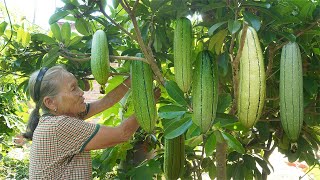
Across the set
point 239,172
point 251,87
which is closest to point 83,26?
point 251,87

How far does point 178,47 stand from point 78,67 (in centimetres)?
83

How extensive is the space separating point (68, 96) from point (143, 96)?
1.83 feet

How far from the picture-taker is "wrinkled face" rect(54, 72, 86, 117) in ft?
6.28

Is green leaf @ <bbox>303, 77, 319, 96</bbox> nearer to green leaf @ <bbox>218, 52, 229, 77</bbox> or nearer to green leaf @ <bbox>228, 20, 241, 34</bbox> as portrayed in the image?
green leaf @ <bbox>218, 52, 229, 77</bbox>

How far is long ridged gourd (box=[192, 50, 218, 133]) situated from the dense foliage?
8cm

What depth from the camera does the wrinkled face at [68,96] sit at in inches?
75.4

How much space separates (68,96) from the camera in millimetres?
1925

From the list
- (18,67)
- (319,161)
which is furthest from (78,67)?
(319,161)

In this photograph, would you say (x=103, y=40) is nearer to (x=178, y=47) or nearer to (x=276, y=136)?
(x=178, y=47)

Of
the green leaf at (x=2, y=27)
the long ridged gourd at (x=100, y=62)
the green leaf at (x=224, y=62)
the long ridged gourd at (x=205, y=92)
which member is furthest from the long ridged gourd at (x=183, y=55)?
the green leaf at (x=2, y=27)

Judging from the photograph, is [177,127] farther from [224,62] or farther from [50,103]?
[50,103]

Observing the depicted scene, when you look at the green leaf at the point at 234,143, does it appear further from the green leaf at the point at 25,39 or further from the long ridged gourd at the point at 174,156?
the green leaf at the point at 25,39

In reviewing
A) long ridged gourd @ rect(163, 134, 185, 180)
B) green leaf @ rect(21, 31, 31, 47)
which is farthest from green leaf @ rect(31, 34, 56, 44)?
long ridged gourd @ rect(163, 134, 185, 180)

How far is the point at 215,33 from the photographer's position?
4.86 ft
